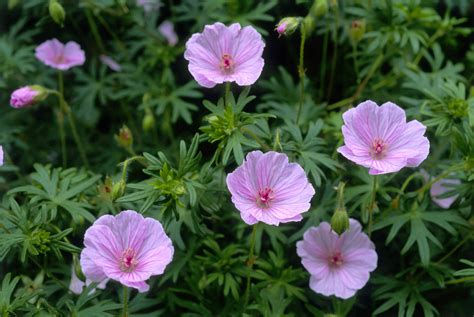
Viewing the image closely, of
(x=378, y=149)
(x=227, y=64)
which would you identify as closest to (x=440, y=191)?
(x=378, y=149)

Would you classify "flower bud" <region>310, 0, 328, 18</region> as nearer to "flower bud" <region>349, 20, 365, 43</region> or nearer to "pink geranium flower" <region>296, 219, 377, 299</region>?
"flower bud" <region>349, 20, 365, 43</region>

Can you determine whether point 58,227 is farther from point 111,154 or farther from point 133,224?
point 111,154

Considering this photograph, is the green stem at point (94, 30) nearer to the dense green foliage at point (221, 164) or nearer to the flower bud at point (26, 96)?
the dense green foliage at point (221, 164)

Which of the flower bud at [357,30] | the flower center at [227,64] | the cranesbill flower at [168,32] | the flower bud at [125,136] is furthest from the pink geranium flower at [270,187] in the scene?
the cranesbill flower at [168,32]

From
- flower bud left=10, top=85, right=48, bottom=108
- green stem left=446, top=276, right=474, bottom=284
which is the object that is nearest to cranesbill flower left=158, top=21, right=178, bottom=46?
flower bud left=10, top=85, right=48, bottom=108

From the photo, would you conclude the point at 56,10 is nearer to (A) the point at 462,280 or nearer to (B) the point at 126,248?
(B) the point at 126,248

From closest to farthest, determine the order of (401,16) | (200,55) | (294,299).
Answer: (200,55)
(294,299)
(401,16)

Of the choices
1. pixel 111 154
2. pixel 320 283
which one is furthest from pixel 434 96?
pixel 111 154
